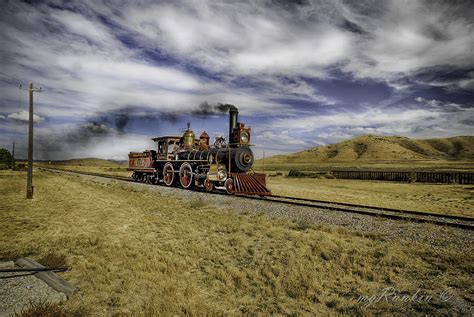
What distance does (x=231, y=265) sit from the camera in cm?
685

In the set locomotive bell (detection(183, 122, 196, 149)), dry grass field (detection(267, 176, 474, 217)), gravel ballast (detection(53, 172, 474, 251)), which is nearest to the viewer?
gravel ballast (detection(53, 172, 474, 251))

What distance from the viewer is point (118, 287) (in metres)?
5.62

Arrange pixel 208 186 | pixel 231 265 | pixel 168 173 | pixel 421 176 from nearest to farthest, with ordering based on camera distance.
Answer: pixel 231 265
pixel 208 186
pixel 168 173
pixel 421 176

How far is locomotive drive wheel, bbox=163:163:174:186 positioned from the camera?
22780 mm

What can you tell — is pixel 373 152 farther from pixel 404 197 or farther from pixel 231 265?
pixel 231 265

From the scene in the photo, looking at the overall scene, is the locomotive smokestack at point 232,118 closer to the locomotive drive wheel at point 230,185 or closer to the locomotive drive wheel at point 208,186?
the locomotive drive wheel at point 230,185

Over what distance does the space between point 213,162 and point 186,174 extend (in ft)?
10.8

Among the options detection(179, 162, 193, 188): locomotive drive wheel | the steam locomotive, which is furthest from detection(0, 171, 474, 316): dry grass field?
detection(179, 162, 193, 188): locomotive drive wheel

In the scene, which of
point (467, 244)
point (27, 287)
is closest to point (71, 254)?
point (27, 287)

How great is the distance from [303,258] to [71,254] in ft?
18.7

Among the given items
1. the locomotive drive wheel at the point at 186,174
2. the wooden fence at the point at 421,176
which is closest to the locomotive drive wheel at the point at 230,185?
the locomotive drive wheel at the point at 186,174

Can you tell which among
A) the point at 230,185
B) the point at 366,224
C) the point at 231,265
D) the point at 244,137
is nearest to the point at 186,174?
the point at 230,185

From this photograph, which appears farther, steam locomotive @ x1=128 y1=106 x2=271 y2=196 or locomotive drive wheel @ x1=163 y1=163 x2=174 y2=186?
locomotive drive wheel @ x1=163 y1=163 x2=174 y2=186

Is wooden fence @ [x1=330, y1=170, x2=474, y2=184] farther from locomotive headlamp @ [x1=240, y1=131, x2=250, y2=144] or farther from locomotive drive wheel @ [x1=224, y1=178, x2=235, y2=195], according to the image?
locomotive drive wheel @ [x1=224, y1=178, x2=235, y2=195]
